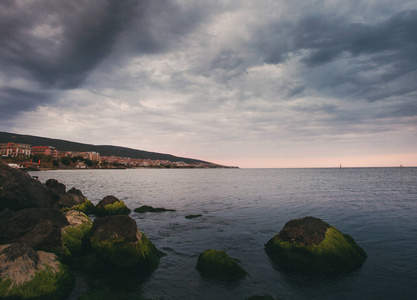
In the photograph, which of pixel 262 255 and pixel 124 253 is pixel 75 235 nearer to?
pixel 124 253

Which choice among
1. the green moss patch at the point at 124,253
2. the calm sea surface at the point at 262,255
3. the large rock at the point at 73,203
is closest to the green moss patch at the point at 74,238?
the green moss patch at the point at 124,253

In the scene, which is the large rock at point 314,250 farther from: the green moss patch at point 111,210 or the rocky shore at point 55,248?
the green moss patch at point 111,210

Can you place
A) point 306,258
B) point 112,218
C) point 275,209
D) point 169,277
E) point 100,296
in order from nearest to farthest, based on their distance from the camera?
point 100,296
point 169,277
point 306,258
point 112,218
point 275,209

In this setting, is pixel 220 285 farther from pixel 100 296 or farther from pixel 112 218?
pixel 112 218

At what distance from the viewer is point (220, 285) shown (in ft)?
29.0

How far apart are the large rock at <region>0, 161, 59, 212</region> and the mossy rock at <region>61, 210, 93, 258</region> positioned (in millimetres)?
5221

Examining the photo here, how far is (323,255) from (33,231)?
12463 mm

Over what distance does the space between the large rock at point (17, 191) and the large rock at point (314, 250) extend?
1693 cm

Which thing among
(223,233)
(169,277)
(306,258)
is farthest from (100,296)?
(223,233)

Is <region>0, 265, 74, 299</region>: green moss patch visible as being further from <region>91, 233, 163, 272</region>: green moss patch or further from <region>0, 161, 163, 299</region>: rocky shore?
<region>91, 233, 163, 272</region>: green moss patch

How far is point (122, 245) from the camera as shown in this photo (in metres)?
10.1

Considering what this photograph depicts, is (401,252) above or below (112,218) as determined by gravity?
below

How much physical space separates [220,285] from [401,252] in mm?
10860

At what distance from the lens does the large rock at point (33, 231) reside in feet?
30.1
